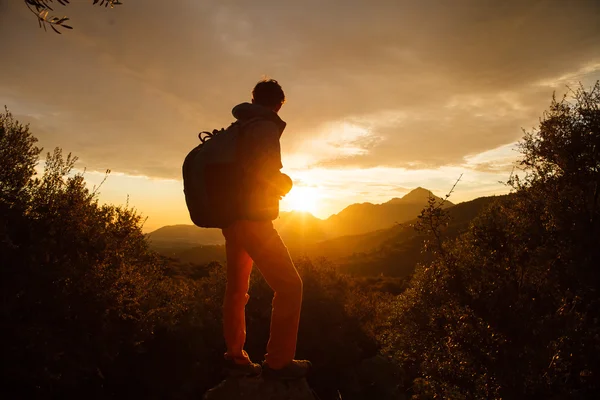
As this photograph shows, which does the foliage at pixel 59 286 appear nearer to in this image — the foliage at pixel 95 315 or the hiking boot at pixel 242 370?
the foliage at pixel 95 315

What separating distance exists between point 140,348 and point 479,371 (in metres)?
13.4

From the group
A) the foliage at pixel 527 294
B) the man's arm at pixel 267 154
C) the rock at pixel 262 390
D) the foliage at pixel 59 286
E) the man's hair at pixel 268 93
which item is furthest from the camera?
the foliage at pixel 527 294

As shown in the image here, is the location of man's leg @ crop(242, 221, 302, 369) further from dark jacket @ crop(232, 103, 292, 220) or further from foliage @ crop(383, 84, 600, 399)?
foliage @ crop(383, 84, 600, 399)

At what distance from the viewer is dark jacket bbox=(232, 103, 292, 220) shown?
9.90ft

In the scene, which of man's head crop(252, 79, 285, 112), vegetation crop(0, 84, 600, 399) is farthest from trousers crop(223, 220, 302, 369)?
vegetation crop(0, 84, 600, 399)

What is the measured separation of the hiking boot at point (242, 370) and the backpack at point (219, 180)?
1.51 m

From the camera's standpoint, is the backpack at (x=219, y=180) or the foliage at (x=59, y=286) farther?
the foliage at (x=59, y=286)

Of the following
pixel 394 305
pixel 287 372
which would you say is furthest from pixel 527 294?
pixel 287 372

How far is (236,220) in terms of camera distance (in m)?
3.18

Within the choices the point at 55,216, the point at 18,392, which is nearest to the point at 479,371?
the point at 18,392

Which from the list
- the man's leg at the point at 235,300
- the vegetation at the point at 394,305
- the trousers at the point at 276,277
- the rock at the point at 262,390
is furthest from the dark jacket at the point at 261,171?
the vegetation at the point at 394,305

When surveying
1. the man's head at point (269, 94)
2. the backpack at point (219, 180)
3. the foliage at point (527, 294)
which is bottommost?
the foliage at point (527, 294)

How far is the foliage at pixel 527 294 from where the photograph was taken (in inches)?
426

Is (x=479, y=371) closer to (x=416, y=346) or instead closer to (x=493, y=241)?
(x=416, y=346)
